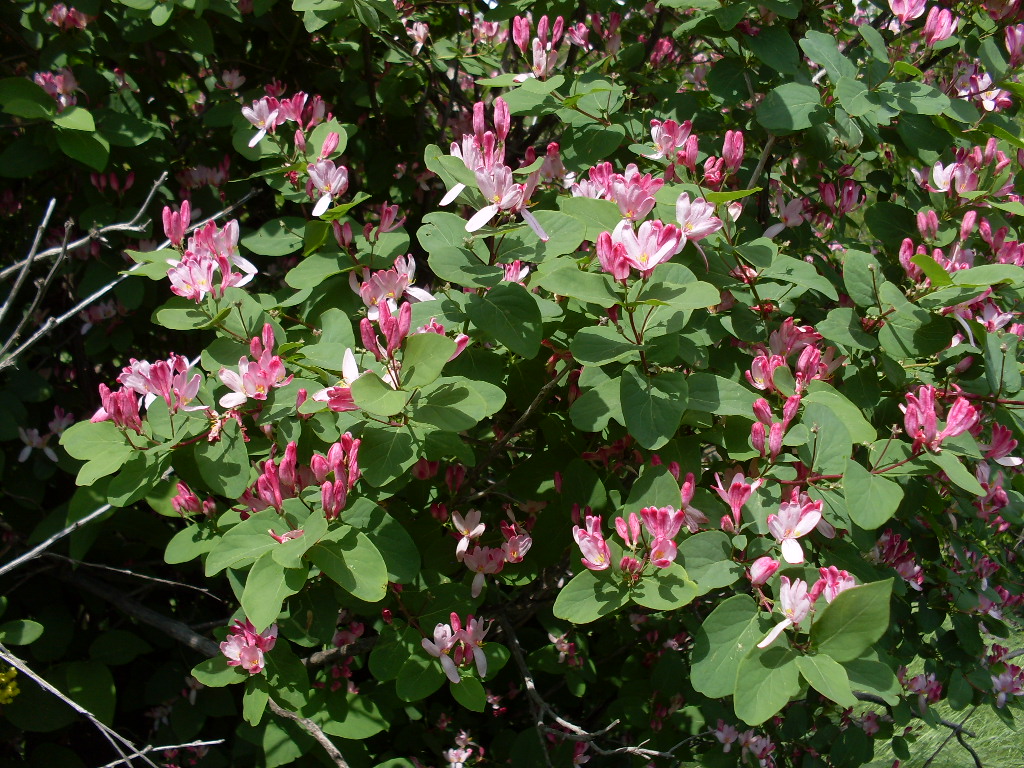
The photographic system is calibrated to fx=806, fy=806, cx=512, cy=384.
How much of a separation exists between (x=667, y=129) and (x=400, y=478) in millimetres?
945

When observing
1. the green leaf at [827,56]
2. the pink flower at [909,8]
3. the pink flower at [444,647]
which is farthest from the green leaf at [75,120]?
the pink flower at [909,8]

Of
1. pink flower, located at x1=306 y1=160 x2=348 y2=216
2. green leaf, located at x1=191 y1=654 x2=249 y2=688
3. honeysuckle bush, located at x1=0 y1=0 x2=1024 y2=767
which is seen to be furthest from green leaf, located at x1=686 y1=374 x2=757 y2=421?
green leaf, located at x1=191 y1=654 x2=249 y2=688

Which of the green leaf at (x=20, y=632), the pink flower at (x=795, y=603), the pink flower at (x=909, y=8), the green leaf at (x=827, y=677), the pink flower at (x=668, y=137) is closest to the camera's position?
the green leaf at (x=827, y=677)

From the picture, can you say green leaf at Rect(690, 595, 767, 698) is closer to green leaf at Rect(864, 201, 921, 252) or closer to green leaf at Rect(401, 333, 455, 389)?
green leaf at Rect(401, 333, 455, 389)

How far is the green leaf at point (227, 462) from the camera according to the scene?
4.64 feet

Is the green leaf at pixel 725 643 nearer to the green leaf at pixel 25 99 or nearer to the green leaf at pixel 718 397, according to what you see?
the green leaf at pixel 718 397

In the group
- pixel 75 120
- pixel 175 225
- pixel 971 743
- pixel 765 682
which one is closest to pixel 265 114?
pixel 175 225

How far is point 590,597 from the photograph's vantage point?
1.36 metres

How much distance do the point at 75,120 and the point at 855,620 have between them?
2.05 m

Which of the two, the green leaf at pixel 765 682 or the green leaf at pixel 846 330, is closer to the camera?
the green leaf at pixel 765 682

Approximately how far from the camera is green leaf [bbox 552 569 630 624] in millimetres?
1323

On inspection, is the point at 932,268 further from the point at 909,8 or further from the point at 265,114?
the point at 265,114

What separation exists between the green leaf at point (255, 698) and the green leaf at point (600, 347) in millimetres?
920

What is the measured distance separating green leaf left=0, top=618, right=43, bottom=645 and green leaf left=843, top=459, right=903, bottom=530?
2042mm
